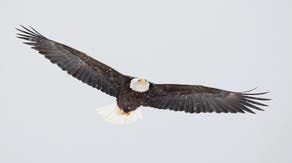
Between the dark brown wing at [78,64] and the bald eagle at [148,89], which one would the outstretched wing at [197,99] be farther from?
the dark brown wing at [78,64]

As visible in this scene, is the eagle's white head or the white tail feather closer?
the eagle's white head

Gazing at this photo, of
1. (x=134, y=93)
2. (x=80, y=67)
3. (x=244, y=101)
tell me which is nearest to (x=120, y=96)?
(x=134, y=93)

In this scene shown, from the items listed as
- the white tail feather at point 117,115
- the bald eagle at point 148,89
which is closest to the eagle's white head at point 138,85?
the bald eagle at point 148,89

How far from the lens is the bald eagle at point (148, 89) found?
7078mm

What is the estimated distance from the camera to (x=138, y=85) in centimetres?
690

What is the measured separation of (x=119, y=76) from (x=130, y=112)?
559 millimetres

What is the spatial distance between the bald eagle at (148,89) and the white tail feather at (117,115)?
0.60 feet

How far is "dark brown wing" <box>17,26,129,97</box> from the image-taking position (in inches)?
279

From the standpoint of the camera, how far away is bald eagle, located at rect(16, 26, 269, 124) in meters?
7.08

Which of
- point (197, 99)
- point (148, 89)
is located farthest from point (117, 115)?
point (197, 99)

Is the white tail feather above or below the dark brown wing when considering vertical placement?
below

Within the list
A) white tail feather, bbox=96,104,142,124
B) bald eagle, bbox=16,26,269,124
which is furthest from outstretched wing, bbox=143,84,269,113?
white tail feather, bbox=96,104,142,124

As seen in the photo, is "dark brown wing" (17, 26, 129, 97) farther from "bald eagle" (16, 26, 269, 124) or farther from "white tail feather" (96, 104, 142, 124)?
"white tail feather" (96, 104, 142, 124)

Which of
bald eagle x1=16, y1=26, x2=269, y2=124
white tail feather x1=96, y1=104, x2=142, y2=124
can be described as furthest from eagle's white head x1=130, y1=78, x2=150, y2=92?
white tail feather x1=96, y1=104, x2=142, y2=124
